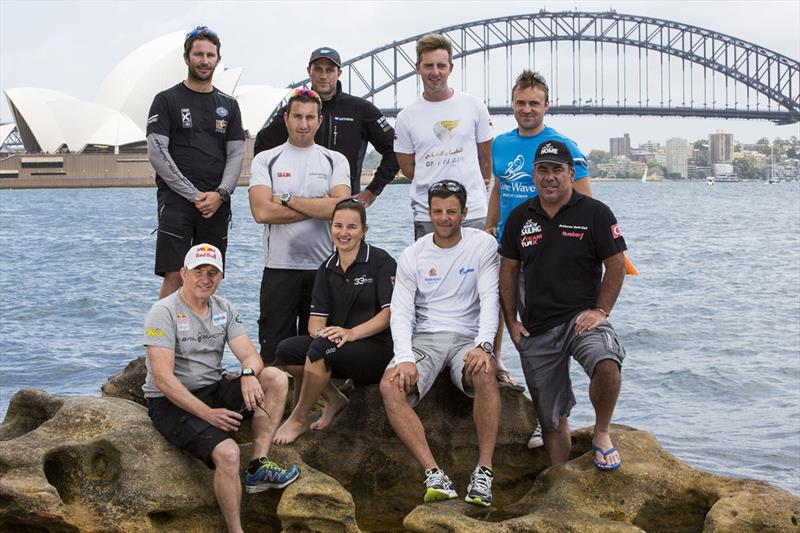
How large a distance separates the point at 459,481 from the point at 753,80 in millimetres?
87248

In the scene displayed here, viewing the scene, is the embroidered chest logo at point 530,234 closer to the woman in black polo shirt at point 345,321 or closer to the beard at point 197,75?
the woman in black polo shirt at point 345,321

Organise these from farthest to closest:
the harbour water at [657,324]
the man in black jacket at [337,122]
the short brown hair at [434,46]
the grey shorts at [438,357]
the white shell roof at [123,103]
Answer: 1. the white shell roof at [123,103]
2. the harbour water at [657,324]
3. the man in black jacket at [337,122]
4. the short brown hair at [434,46]
5. the grey shorts at [438,357]

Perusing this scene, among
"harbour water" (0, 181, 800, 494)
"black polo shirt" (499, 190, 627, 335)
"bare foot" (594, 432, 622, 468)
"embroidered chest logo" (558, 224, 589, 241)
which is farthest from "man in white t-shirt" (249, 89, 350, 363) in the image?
"harbour water" (0, 181, 800, 494)

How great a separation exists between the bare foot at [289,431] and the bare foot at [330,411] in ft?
0.25

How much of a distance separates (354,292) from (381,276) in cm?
15

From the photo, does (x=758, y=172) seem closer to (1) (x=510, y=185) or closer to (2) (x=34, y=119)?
(2) (x=34, y=119)

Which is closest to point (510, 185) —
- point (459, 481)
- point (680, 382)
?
point (459, 481)

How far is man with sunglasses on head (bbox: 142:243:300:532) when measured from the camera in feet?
14.1

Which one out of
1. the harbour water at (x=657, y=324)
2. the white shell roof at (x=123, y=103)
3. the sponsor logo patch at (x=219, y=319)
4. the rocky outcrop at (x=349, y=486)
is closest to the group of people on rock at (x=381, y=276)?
the sponsor logo patch at (x=219, y=319)

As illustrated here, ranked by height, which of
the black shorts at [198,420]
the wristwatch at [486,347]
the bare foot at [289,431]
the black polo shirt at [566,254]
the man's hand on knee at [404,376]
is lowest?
the bare foot at [289,431]

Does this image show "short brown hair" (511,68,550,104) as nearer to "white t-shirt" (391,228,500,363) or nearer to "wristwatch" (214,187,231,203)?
"white t-shirt" (391,228,500,363)

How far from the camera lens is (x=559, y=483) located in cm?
441

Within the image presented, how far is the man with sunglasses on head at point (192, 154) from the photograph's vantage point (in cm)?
539

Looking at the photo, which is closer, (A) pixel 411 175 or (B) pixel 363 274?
(B) pixel 363 274
